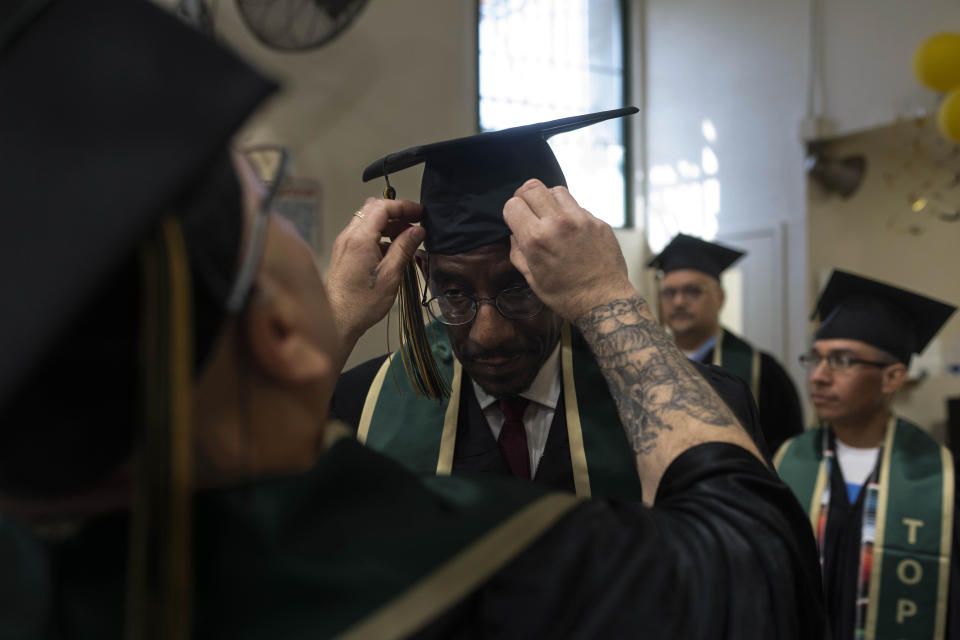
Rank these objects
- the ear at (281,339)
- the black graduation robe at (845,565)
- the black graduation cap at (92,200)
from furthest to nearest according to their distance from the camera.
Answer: the black graduation robe at (845,565) < the ear at (281,339) < the black graduation cap at (92,200)

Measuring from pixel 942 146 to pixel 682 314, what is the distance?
131 inches

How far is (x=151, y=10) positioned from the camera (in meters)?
0.71

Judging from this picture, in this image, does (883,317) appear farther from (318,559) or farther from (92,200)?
(92,200)

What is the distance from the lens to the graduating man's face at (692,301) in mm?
4973

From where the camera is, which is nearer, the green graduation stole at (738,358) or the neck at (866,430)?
the neck at (866,430)

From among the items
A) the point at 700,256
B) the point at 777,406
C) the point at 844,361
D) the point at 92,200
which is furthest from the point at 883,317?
the point at 92,200

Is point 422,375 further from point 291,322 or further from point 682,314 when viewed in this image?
point 682,314

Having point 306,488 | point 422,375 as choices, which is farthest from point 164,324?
point 422,375

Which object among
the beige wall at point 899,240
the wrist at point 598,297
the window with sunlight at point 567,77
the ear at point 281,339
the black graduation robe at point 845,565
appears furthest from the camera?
the window with sunlight at point 567,77

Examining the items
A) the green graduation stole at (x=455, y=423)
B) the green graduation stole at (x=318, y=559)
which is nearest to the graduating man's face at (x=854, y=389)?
the green graduation stole at (x=455, y=423)

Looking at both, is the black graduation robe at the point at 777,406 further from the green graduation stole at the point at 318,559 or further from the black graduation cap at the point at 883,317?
the green graduation stole at the point at 318,559

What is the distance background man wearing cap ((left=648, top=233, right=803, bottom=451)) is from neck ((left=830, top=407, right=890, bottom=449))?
1134 millimetres

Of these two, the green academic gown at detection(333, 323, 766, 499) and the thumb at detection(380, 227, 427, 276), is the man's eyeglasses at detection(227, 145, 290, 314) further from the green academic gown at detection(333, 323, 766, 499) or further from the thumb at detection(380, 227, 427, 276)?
the green academic gown at detection(333, 323, 766, 499)

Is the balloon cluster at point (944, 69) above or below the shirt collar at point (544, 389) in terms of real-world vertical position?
above
